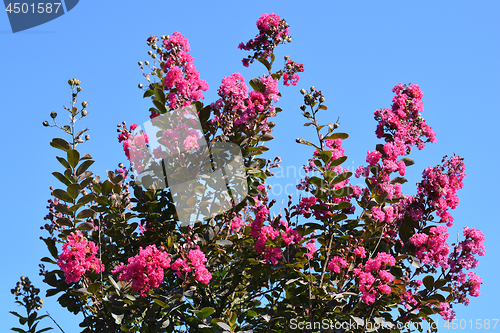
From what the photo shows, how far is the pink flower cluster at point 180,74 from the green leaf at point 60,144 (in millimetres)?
1118

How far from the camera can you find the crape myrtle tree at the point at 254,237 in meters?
3.96

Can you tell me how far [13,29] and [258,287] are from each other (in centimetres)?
492

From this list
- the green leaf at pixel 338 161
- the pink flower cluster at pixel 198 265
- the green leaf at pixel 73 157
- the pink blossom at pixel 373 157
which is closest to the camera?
the pink flower cluster at pixel 198 265

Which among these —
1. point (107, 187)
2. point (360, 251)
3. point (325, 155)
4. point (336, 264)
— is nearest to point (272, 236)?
point (336, 264)

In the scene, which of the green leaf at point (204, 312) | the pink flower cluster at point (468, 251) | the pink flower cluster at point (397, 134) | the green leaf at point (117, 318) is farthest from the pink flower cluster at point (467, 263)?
the green leaf at point (117, 318)

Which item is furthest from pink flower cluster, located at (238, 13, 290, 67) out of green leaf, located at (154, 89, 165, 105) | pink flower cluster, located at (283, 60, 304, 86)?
green leaf, located at (154, 89, 165, 105)

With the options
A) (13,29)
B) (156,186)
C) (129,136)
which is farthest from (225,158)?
(13,29)

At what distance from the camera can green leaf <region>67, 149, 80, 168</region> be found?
13.1 ft

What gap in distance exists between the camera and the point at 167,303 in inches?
151

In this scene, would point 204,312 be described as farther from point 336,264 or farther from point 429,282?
point 429,282

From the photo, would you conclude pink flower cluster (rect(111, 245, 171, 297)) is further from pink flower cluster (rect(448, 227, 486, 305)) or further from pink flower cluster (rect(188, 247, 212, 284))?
pink flower cluster (rect(448, 227, 486, 305))

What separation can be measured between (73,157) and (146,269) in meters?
1.22

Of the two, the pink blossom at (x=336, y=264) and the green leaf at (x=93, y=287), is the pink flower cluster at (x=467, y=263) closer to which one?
the pink blossom at (x=336, y=264)

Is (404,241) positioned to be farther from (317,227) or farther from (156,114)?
(156,114)
